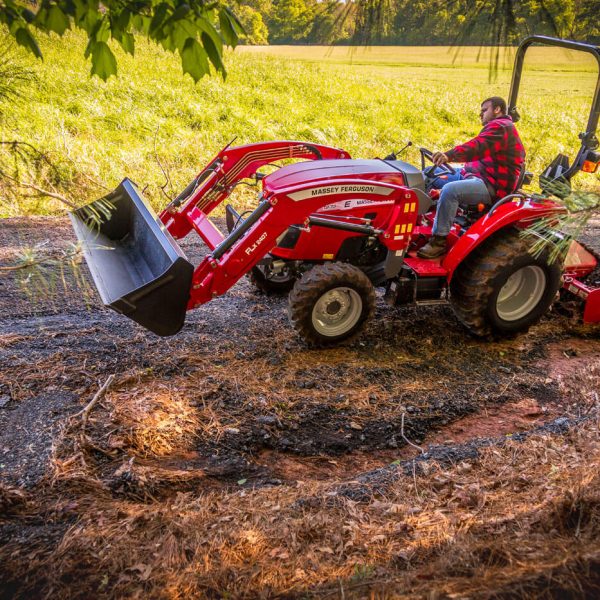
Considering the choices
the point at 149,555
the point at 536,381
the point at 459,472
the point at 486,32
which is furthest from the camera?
the point at 536,381

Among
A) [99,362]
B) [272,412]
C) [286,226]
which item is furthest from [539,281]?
[99,362]

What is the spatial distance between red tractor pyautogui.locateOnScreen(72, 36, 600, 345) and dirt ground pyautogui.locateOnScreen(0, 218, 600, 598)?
0.39 meters

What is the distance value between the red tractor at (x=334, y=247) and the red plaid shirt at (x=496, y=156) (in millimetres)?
193

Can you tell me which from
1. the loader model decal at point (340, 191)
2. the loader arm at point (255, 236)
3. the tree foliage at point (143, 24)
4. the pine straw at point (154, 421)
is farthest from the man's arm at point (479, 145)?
the tree foliage at point (143, 24)

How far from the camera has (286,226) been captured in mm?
4480

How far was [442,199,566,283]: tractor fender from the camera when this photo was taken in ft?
16.1

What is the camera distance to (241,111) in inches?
522

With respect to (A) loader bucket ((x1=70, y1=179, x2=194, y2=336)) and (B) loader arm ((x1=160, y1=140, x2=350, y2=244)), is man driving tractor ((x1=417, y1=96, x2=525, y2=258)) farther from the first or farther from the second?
(A) loader bucket ((x1=70, y1=179, x2=194, y2=336))

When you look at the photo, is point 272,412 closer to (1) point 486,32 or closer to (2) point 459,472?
(2) point 459,472

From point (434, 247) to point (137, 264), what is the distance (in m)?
2.42

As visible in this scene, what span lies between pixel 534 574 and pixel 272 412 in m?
2.10

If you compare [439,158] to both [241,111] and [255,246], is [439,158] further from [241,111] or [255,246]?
[241,111]

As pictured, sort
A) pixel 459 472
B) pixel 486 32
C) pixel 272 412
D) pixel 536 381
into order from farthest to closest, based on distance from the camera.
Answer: pixel 536 381, pixel 272 412, pixel 459 472, pixel 486 32

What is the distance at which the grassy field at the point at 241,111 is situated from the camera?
9.83m
